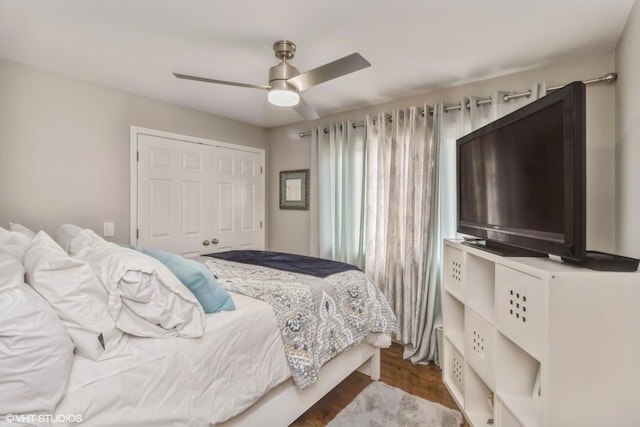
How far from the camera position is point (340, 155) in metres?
3.32

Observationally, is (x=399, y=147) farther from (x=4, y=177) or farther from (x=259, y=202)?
(x=4, y=177)

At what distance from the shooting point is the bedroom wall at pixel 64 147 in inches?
87.0

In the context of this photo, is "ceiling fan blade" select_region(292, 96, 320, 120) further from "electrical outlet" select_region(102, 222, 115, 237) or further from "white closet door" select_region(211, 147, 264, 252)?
"electrical outlet" select_region(102, 222, 115, 237)

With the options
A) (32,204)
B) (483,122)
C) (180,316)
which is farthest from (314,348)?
(32,204)

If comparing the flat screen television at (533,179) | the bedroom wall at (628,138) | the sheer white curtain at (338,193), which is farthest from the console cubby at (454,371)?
the sheer white curtain at (338,193)

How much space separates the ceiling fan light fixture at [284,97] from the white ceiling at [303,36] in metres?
0.34

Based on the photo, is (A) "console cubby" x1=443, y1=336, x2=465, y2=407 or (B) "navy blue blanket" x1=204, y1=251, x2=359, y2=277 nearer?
(A) "console cubby" x1=443, y1=336, x2=465, y2=407

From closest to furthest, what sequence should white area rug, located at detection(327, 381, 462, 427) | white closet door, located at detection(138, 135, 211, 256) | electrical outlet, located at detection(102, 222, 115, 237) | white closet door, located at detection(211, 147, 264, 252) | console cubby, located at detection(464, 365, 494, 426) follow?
console cubby, located at detection(464, 365, 494, 426) → white area rug, located at detection(327, 381, 462, 427) → electrical outlet, located at detection(102, 222, 115, 237) → white closet door, located at detection(138, 135, 211, 256) → white closet door, located at detection(211, 147, 264, 252)

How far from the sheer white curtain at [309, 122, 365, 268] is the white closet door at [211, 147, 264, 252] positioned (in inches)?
32.5

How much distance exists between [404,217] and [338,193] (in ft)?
2.62

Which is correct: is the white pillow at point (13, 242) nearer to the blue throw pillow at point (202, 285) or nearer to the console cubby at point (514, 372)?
the blue throw pillow at point (202, 285)

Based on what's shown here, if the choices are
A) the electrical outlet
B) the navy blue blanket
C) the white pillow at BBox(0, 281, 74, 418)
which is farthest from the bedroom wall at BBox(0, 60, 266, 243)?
the white pillow at BBox(0, 281, 74, 418)

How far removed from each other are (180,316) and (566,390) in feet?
4.96

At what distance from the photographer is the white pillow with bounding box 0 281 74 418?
0.86 meters
